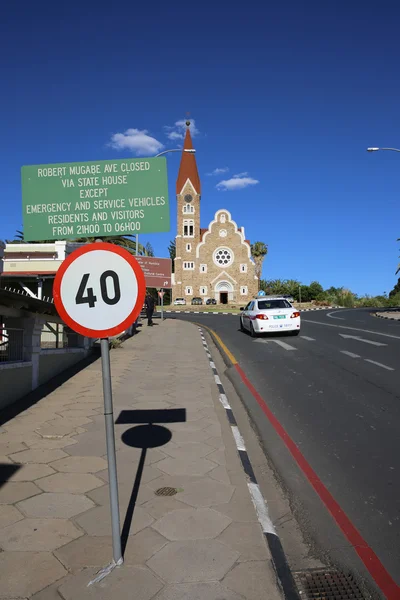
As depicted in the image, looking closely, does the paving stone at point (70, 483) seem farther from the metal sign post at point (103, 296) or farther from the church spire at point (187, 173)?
the church spire at point (187, 173)

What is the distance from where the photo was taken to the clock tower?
77.0 meters

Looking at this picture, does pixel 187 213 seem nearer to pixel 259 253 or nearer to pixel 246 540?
pixel 259 253

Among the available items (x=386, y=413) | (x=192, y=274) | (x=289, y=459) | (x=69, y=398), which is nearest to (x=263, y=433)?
(x=289, y=459)

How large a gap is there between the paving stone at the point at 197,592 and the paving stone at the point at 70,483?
5.23 ft

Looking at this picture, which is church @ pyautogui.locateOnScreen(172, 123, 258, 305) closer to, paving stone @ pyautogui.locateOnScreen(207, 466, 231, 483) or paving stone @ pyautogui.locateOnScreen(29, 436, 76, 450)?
paving stone @ pyautogui.locateOnScreen(29, 436, 76, 450)

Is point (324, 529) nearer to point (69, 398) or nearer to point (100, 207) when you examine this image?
point (100, 207)

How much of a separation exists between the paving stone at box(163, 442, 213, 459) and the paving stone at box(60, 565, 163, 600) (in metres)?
2.16

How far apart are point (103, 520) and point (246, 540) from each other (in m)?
1.11

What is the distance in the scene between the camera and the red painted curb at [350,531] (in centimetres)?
274

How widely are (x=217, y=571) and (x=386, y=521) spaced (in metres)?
1.57

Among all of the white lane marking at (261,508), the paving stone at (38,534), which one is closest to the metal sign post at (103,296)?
the paving stone at (38,534)

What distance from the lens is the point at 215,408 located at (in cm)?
709

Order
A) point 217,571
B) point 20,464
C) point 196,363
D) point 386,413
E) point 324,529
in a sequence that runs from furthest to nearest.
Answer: point 196,363 < point 386,413 < point 20,464 < point 324,529 < point 217,571

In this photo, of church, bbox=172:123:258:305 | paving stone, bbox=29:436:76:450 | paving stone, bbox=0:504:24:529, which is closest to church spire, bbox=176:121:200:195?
church, bbox=172:123:258:305
